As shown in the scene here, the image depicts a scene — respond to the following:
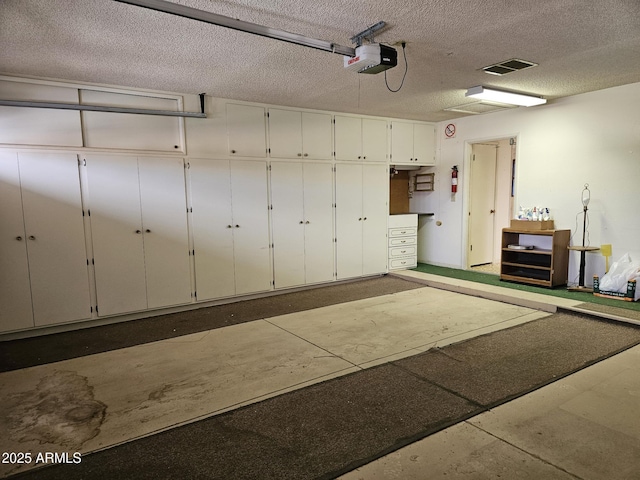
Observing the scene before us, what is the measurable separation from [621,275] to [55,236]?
632 cm

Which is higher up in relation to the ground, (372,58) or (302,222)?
(372,58)

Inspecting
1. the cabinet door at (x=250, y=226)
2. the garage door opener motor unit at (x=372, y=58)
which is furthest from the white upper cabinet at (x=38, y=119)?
the garage door opener motor unit at (x=372, y=58)

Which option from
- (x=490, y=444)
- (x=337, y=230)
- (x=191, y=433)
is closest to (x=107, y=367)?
(x=191, y=433)

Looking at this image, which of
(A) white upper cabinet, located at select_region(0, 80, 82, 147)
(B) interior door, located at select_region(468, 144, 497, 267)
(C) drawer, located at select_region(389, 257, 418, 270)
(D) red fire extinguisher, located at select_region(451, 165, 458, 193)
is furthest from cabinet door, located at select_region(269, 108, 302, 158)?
(B) interior door, located at select_region(468, 144, 497, 267)

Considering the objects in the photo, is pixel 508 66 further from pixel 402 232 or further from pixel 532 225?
pixel 402 232

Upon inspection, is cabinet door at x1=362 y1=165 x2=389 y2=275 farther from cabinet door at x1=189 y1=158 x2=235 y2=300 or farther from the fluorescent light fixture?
cabinet door at x1=189 y1=158 x2=235 y2=300

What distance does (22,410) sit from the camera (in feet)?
8.34

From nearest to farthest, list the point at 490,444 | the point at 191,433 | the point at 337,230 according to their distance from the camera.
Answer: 1. the point at 490,444
2. the point at 191,433
3. the point at 337,230

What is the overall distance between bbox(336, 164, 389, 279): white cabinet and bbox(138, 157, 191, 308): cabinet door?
7.56 feet

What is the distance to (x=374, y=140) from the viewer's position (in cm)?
620

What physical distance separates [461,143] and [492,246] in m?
1.98

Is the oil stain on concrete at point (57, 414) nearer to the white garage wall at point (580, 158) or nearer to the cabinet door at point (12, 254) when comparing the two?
the cabinet door at point (12, 254)

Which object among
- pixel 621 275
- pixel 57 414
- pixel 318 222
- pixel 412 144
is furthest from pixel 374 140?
pixel 57 414

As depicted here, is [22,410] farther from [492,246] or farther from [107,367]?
[492,246]
